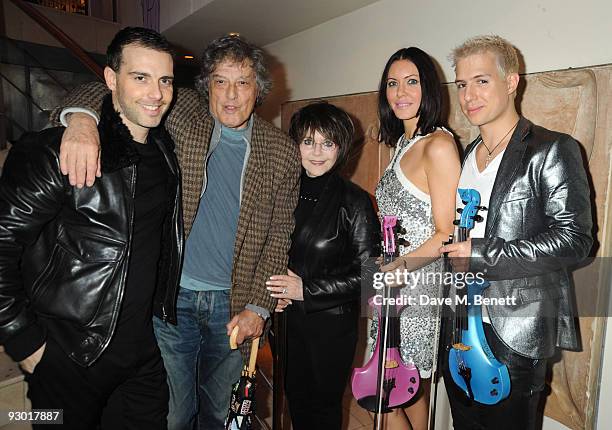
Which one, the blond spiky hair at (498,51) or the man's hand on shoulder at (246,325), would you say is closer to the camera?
the blond spiky hair at (498,51)

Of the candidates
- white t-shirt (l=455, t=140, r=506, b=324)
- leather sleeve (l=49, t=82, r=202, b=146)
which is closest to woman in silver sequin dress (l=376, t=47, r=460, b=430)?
white t-shirt (l=455, t=140, r=506, b=324)

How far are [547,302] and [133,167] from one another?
148cm

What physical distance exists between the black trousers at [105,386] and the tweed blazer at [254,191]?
403 millimetres

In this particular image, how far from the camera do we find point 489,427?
1.53 meters

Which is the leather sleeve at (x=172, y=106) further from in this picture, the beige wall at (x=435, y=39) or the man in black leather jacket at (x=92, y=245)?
the beige wall at (x=435, y=39)

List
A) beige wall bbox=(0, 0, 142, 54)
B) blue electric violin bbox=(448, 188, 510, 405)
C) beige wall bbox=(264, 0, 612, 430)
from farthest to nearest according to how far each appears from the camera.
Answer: beige wall bbox=(0, 0, 142, 54)
beige wall bbox=(264, 0, 612, 430)
blue electric violin bbox=(448, 188, 510, 405)

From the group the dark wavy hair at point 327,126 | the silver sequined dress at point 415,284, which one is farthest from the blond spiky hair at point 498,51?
the dark wavy hair at point 327,126

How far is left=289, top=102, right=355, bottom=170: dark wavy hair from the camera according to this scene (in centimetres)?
187

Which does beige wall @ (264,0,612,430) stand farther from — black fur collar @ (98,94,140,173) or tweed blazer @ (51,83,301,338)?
black fur collar @ (98,94,140,173)

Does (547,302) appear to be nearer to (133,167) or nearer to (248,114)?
(248,114)

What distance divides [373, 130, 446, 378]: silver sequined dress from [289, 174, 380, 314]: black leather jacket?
135mm

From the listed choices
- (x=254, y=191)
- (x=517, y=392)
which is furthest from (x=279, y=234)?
(x=517, y=392)

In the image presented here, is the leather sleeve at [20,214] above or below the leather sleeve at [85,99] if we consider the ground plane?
below

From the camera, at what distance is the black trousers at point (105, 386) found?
1.39m
